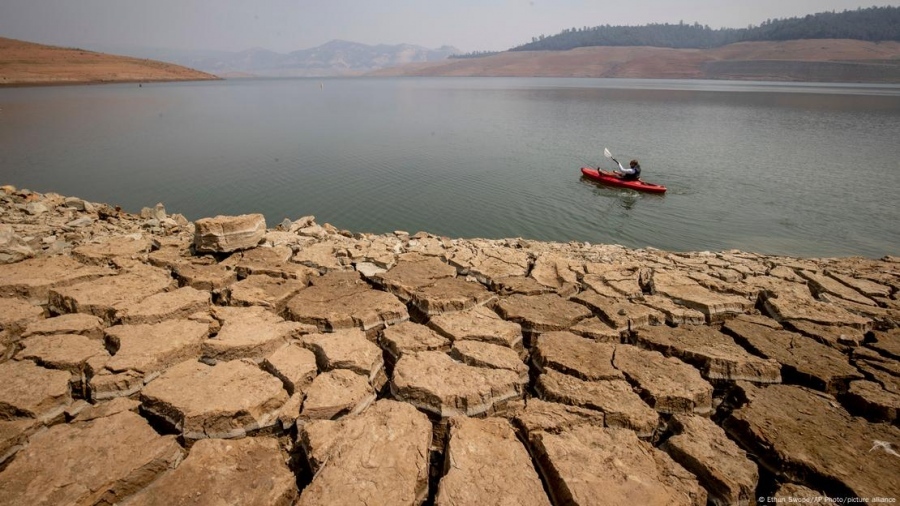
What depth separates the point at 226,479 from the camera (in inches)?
100

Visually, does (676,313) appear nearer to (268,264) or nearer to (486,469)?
(486,469)

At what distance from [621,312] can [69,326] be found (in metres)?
5.39

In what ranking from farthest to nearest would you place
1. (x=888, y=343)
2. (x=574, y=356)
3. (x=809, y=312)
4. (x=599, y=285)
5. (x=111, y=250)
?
(x=111, y=250), (x=599, y=285), (x=809, y=312), (x=888, y=343), (x=574, y=356)

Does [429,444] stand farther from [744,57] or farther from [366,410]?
[744,57]

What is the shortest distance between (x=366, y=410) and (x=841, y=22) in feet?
520

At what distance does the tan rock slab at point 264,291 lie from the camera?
4.51 meters

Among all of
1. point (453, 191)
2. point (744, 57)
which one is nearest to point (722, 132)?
point (453, 191)

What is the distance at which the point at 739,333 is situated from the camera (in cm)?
429

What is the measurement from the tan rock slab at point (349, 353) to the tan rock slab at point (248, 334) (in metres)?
0.22

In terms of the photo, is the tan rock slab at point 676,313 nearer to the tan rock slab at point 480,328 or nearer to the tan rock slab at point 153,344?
the tan rock slab at point 480,328

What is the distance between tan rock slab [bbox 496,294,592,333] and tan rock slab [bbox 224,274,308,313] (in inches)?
92.8

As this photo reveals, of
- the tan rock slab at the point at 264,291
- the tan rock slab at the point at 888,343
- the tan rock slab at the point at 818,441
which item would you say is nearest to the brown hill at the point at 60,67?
the tan rock slab at the point at 264,291

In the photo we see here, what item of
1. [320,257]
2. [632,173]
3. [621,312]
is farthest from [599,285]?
[632,173]

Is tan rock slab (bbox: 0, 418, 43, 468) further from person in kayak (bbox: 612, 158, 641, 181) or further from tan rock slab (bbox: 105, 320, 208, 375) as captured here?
person in kayak (bbox: 612, 158, 641, 181)
